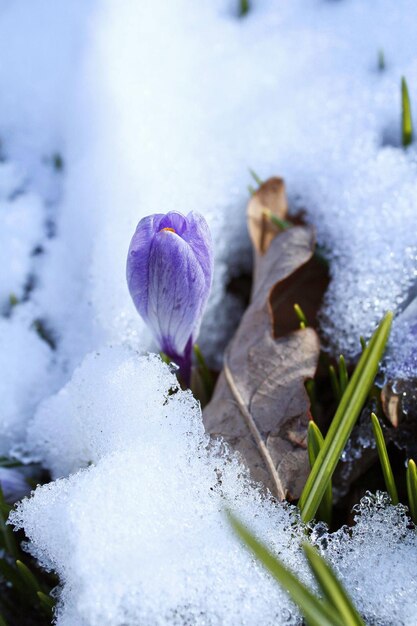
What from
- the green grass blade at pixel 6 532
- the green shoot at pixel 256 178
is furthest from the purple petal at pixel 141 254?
the green shoot at pixel 256 178

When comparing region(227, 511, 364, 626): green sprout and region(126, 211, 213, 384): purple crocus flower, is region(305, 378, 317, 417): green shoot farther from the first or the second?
region(227, 511, 364, 626): green sprout

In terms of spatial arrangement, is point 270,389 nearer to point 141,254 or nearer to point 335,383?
point 335,383

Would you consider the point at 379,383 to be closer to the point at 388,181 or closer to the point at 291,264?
the point at 291,264

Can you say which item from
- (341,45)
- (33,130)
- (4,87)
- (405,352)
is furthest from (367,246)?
(4,87)

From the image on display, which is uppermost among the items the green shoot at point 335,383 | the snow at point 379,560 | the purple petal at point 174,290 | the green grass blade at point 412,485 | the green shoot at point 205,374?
the purple petal at point 174,290

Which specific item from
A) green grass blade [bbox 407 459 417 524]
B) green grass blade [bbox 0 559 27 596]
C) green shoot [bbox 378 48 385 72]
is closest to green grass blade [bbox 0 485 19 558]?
green grass blade [bbox 0 559 27 596]

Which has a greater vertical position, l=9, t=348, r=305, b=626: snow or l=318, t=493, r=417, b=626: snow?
l=9, t=348, r=305, b=626: snow

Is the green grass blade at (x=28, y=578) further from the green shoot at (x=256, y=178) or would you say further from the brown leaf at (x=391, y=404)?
the green shoot at (x=256, y=178)
